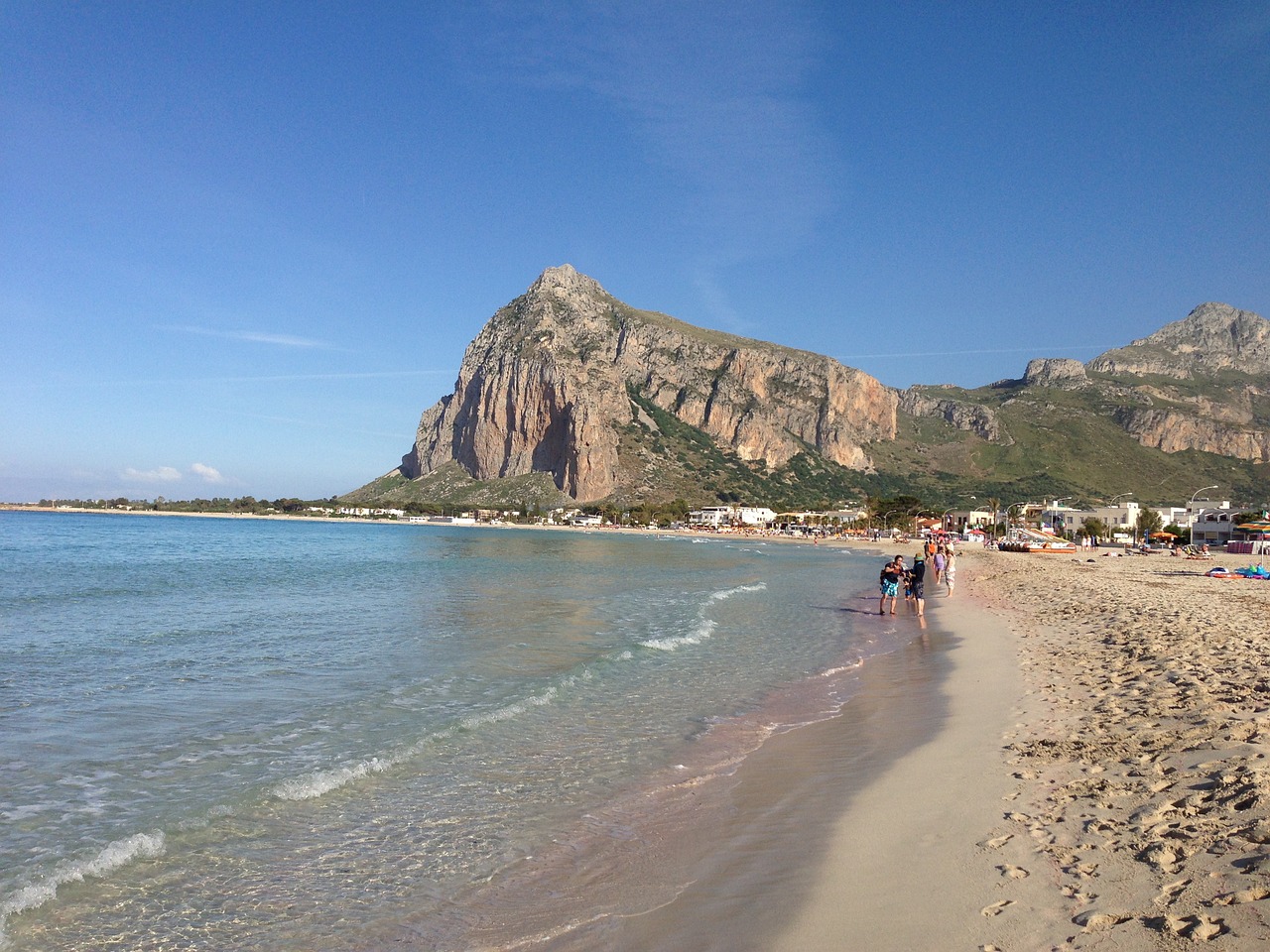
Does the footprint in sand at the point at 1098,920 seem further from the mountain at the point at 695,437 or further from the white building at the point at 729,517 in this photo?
the mountain at the point at 695,437

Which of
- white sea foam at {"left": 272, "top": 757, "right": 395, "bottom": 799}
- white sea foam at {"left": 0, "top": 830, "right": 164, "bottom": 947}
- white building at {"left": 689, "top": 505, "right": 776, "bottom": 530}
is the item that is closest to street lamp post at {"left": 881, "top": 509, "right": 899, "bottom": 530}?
white building at {"left": 689, "top": 505, "right": 776, "bottom": 530}

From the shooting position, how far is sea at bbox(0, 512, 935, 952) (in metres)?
4.93

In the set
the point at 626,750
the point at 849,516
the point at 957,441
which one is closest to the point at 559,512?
the point at 849,516

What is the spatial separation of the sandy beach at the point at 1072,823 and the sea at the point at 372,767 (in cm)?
134

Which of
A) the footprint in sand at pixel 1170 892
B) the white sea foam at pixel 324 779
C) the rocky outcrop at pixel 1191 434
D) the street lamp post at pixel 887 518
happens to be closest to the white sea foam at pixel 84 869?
the white sea foam at pixel 324 779

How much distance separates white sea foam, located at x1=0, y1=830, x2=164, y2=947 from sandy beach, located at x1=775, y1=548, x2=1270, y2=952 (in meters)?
4.54

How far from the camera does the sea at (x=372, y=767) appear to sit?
194 inches

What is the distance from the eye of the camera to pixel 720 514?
156m

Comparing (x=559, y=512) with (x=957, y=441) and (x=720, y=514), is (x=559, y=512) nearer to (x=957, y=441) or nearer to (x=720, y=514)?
(x=720, y=514)

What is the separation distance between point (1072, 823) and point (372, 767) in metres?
6.01

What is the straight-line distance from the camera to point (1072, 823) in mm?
5402

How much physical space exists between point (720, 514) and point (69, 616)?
461ft

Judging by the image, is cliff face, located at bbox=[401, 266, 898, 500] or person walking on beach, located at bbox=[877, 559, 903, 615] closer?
person walking on beach, located at bbox=[877, 559, 903, 615]

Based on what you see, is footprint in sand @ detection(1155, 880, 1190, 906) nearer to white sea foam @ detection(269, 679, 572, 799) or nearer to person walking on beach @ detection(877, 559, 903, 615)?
white sea foam @ detection(269, 679, 572, 799)
